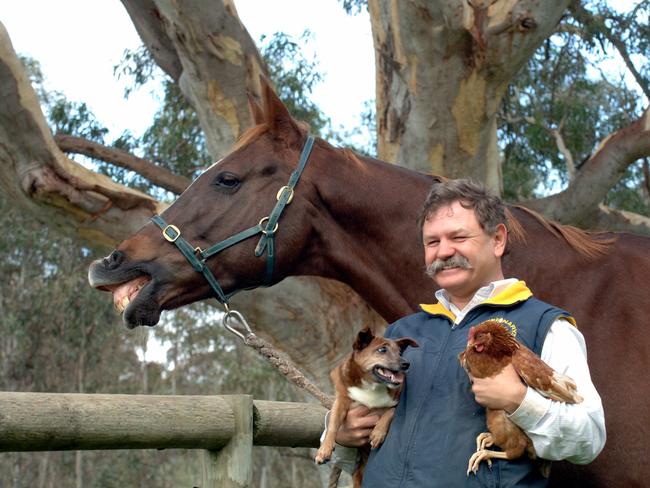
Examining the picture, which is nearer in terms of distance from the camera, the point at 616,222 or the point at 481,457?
the point at 481,457

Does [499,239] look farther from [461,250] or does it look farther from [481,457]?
[481,457]

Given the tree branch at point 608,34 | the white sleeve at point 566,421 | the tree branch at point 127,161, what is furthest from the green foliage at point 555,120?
the white sleeve at point 566,421

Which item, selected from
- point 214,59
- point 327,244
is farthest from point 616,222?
point 327,244

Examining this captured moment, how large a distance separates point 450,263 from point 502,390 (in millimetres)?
465

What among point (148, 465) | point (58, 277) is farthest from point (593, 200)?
point (148, 465)

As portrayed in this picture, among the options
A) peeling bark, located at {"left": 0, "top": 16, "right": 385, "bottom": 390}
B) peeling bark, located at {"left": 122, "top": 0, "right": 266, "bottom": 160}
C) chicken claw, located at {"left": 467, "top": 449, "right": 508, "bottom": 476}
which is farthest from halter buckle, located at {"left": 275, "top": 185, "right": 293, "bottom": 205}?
peeling bark, located at {"left": 122, "top": 0, "right": 266, "bottom": 160}

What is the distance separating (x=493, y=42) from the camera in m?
7.60

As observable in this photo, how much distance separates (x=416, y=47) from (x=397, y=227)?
426cm

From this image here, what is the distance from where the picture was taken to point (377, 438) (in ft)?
8.31

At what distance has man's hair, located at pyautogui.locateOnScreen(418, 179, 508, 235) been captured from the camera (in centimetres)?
252

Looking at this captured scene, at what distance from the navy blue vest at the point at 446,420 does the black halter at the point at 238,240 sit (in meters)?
1.23

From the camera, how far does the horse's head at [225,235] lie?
11.4ft

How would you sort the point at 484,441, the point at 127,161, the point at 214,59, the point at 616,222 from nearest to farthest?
the point at 484,441, the point at 214,59, the point at 616,222, the point at 127,161

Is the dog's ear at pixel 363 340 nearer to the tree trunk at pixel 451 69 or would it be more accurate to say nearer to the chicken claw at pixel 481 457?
the chicken claw at pixel 481 457
